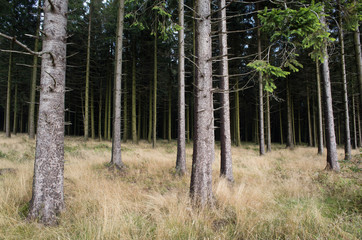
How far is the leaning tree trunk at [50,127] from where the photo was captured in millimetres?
2980

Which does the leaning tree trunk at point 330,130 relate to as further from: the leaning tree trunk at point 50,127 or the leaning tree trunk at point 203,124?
the leaning tree trunk at point 50,127

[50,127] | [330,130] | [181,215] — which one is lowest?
[181,215]

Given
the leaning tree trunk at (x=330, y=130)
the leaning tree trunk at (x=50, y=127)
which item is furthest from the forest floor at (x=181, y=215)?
the leaning tree trunk at (x=330, y=130)

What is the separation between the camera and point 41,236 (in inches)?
97.1

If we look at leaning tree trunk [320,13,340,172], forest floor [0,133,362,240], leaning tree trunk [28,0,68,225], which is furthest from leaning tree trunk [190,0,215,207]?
leaning tree trunk [320,13,340,172]

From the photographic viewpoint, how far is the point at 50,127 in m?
3.07

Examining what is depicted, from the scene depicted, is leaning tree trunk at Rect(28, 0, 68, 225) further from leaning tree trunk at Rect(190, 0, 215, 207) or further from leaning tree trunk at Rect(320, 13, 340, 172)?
leaning tree trunk at Rect(320, 13, 340, 172)

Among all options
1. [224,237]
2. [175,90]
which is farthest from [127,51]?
[224,237]

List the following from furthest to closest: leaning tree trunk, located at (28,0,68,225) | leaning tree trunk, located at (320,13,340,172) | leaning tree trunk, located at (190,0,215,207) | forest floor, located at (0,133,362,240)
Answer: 1. leaning tree trunk, located at (320,13,340,172)
2. leaning tree trunk, located at (190,0,215,207)
3. leaning tree trunk, located at (28,0,68,225)
4. forest floor, located at (0,133,362,240)

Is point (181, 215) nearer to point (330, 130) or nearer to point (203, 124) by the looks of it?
point (203, 124)

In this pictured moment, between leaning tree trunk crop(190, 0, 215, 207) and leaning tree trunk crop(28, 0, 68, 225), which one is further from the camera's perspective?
leaning tree trunk crop(190, 0, 215, 207)

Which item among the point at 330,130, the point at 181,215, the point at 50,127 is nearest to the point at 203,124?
the point at 181,215

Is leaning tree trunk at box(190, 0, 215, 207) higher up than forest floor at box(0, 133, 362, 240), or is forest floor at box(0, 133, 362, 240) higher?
leaning tree trunk at box(190, 0, 215, 207)

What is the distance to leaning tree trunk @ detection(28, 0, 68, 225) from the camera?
2980mm
